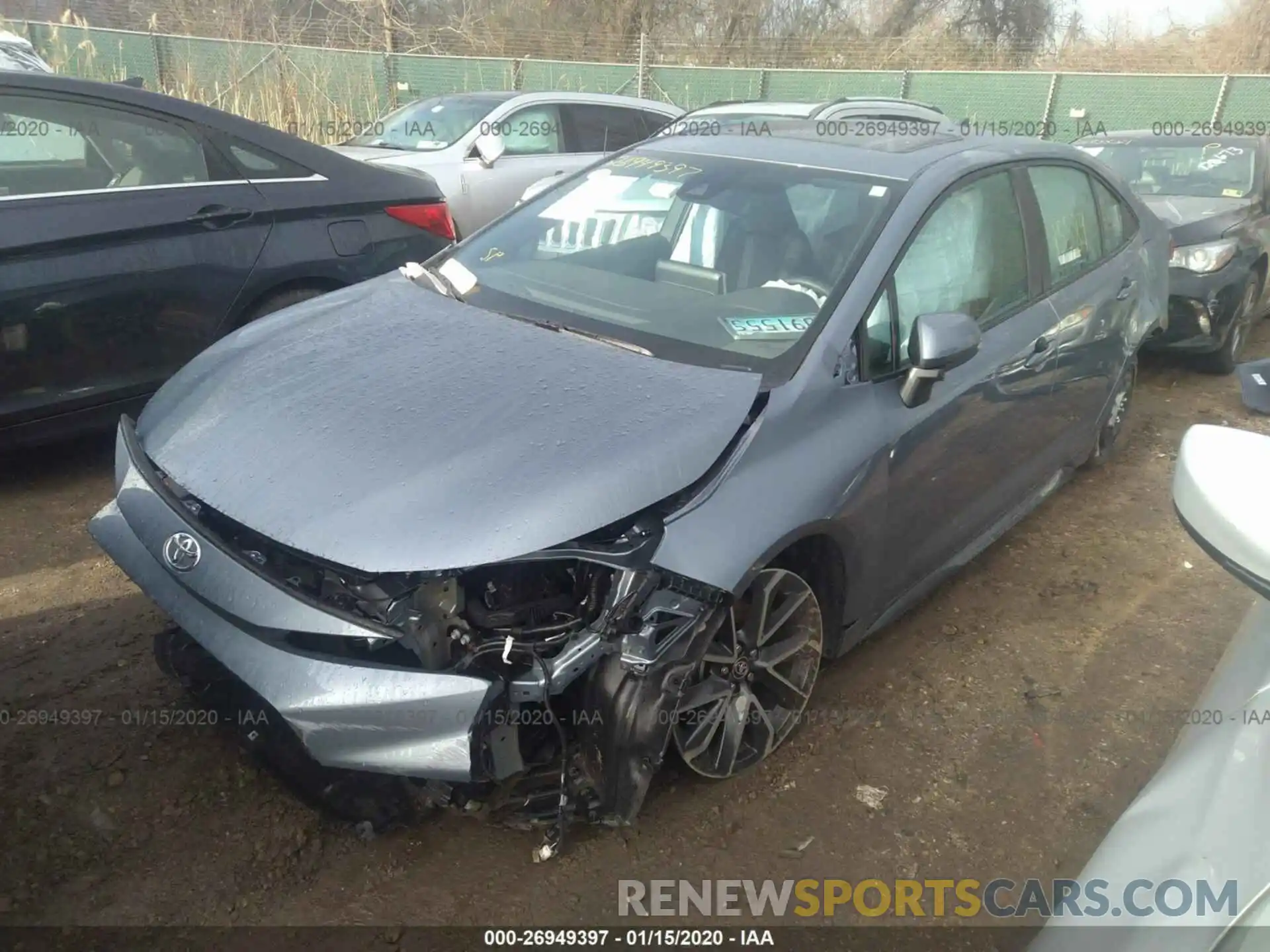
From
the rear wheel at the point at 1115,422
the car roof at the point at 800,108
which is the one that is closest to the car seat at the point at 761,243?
the rear wheel at the point at 1115,422

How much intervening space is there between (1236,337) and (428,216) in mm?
5559

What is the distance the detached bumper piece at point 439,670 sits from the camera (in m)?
2.01

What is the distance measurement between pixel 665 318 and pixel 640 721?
1.24 metres

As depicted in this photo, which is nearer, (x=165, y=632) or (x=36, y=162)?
(x=165, y=632)

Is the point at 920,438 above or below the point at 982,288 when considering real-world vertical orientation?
below

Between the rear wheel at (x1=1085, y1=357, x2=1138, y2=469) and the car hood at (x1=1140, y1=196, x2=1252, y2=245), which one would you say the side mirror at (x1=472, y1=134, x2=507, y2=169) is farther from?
the rear wheel at (x1=1085, y1=357, x2=1138, y2=469)

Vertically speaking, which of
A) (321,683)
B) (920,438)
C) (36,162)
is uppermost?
(36,162)

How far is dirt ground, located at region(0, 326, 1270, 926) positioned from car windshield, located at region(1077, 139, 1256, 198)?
4.35 meters

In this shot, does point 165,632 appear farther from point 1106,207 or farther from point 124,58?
point 124,58

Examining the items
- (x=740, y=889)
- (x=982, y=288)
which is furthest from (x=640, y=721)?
(x=982, y=288)

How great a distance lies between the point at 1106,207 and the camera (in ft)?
13.9

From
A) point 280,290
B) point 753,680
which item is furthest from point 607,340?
point 280,290

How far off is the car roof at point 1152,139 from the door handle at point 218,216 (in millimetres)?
6891

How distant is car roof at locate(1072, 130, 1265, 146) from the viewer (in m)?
7.34
